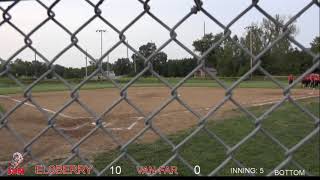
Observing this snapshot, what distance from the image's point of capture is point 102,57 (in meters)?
1.71

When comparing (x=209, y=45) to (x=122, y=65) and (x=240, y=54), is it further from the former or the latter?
(x=122, y=65)

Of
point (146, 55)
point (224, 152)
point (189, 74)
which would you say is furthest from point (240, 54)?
point (224, 152)

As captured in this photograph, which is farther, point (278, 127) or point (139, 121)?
point (139, 121)

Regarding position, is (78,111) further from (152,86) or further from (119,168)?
(152,86)

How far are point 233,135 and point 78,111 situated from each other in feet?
22.7

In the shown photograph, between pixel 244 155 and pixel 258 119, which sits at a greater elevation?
pixel 258 119

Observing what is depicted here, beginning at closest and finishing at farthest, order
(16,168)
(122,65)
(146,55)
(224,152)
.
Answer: (146,55) → (122,65) → (16,168) → (224,152)

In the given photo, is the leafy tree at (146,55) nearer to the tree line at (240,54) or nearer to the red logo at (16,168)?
the tree line at (240,54)

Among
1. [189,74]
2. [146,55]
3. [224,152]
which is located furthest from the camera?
[224,152]

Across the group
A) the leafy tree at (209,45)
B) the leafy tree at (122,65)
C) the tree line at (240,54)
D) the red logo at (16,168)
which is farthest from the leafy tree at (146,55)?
the red logo at (16,168)

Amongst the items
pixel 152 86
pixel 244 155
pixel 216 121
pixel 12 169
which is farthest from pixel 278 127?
pixel 152 86

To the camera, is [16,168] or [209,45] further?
[16,168]

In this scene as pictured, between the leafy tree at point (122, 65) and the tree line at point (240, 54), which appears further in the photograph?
the leafy tree at point (122, 65)

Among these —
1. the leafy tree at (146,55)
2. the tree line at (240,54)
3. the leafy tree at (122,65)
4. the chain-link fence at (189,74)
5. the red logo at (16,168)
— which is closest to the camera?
the chain-link fence at (189,74)
